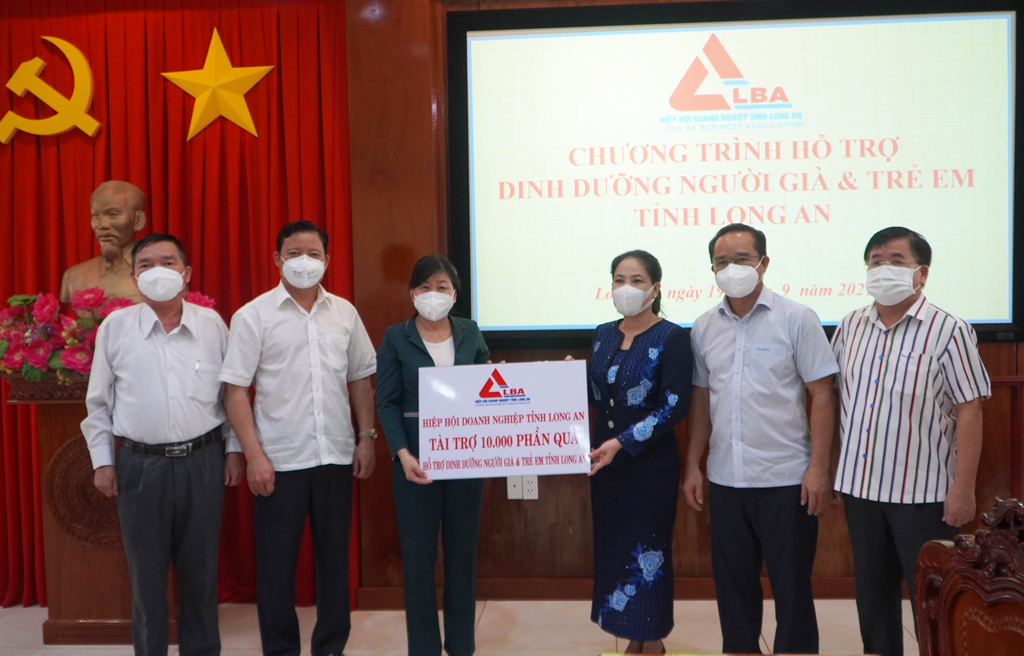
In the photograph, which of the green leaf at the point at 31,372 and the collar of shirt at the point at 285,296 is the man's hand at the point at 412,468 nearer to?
the collar of shirt at the point at 285,296

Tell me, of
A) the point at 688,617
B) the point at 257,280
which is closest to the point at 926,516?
the point at 688,617

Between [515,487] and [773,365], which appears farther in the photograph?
[515,487]

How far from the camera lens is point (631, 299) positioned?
2.23 m

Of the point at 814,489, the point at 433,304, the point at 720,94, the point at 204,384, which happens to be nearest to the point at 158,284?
the point at 204,384

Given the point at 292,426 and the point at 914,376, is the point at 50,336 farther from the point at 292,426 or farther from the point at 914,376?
the point at 914,376

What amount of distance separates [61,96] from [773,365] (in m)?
3.21

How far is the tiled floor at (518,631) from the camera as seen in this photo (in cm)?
273

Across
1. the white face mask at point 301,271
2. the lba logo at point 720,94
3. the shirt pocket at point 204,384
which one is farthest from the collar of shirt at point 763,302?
the shirt pocket at point 204,384

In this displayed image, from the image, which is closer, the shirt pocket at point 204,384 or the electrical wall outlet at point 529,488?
the shirt pocket at point 204,384

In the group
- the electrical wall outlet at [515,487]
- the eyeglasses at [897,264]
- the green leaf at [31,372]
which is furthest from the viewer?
the electrical wall outlet at [515,487]

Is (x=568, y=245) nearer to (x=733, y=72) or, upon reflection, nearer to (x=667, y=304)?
(x=667, y=304)

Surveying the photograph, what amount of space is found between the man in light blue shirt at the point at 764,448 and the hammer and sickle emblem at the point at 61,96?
9.24 feet

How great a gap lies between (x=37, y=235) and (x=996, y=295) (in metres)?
4.17

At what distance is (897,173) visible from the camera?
3.05 metres
